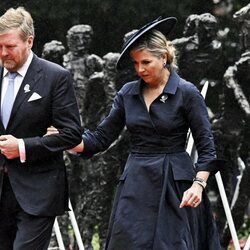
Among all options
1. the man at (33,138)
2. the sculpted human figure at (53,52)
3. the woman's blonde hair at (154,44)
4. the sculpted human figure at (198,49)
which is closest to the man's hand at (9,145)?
the man at (33,138)

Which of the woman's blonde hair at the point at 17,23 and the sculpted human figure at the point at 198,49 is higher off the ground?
the woman's blonde hair at the point at 17,23

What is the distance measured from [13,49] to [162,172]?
1.08 meters

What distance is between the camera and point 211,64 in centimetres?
992

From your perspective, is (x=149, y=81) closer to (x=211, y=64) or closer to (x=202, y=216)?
(x=202, y=216)

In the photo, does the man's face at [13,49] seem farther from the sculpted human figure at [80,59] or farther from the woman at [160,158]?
the sculpted human figure at [80,59]

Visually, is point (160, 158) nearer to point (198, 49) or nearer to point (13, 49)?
point (13, 49)

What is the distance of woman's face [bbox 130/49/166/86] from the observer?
6.10 m

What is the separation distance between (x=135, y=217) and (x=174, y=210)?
22 centimetres

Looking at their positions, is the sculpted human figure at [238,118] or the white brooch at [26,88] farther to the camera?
the sculpted human figure at [238,118]

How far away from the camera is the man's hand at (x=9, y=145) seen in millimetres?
5832

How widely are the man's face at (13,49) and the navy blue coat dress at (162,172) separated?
724 mm

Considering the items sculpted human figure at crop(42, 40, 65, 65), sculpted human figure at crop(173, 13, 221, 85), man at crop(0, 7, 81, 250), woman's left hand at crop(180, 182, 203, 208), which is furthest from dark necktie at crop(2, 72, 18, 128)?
sculpted human figure at crop(42, 40, 65, 65)

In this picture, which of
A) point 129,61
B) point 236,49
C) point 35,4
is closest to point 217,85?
point 236,49

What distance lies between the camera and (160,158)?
6.25m
